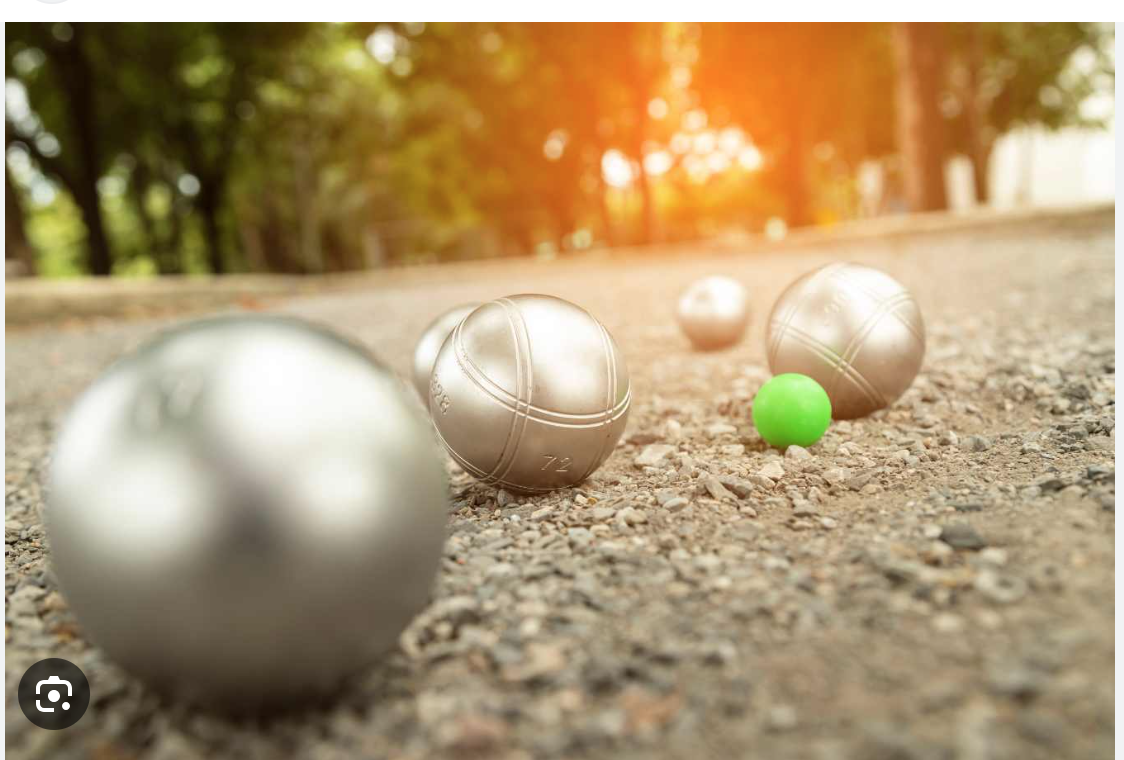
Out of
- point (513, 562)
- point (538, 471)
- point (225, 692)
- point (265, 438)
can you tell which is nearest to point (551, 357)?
point (538, 471)

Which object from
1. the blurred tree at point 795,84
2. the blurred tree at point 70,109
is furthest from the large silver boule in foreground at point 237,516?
the blurred tree at point 795,84

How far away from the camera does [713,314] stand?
8.04 metres

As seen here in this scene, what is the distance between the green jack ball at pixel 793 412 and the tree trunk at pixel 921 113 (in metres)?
15.7

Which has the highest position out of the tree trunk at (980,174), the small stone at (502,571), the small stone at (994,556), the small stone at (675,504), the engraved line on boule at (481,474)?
the tree trunk at (980,174)

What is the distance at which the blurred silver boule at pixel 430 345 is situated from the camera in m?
5.48

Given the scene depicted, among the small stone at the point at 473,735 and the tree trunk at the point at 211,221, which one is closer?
the small stone at the point at 473,735

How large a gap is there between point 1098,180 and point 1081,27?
12.6 m

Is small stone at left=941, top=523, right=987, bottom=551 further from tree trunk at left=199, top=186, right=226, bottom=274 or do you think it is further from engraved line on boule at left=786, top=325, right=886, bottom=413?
tree trunk at left=199, top=186, right=226, bottom=274

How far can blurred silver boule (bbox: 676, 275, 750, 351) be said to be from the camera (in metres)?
8.05

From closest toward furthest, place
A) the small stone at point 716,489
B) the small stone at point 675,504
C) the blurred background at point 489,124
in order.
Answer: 1. the small stone at point 675,504
2. the small stone at point 716,489
3. the blurred background at point 489,124

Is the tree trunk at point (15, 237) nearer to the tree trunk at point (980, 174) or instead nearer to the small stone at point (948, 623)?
the small stone at point (948, 623)

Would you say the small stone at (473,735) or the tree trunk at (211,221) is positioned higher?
the tree trunk at (211,221)

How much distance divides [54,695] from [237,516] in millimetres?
1141

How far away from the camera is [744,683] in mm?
2572
